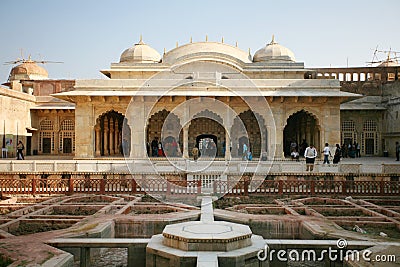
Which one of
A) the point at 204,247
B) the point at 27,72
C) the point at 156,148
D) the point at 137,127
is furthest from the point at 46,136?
the point at 204,247

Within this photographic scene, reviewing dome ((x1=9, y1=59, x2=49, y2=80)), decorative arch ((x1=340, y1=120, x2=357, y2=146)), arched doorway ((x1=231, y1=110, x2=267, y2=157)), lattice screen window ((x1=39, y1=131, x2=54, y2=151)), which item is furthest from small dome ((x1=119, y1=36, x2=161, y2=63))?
decorative arch ((x1=340, y1=120, x2=357, y2=146))

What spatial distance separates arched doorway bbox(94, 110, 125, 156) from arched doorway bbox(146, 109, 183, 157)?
1.39 meters

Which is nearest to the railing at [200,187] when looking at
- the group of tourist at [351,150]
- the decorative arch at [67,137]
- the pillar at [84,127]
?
the pillar at [84,127]

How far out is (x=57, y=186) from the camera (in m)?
11.4

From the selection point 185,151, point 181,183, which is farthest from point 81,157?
point 181,183

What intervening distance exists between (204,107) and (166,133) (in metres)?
3.45

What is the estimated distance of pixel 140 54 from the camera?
2419 cm

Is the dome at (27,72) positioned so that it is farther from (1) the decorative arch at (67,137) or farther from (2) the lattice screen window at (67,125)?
(1) the decorative arch at (67,137)

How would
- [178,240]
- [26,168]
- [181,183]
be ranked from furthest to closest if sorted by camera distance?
[26,168], [181,183], [178,240]

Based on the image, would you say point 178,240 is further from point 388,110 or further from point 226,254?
point 388,110

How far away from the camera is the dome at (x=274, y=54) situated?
80.0ft

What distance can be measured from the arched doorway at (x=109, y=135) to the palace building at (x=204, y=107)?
0.18 ft

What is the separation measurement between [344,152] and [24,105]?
17861mm

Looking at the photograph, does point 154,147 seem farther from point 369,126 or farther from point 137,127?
point 369,126
